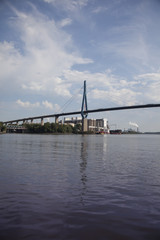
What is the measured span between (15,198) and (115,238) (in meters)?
2.68

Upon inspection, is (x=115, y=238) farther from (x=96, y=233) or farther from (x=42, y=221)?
(x=42, y=221)

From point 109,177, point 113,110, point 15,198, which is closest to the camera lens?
point 15,198

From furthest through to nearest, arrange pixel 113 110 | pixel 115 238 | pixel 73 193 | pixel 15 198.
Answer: pixel 113 110, pixel 73 193, pixel 15 198, pixel 115 238

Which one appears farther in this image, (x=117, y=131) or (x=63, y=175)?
(x=117, y=131)

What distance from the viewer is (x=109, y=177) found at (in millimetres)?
7340

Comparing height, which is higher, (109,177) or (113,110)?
(113,110)

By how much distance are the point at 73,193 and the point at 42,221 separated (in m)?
1.75

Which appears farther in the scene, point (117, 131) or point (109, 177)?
point (117, 131)

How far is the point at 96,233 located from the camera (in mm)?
3322

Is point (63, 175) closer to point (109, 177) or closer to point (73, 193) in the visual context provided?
point (109, 177)


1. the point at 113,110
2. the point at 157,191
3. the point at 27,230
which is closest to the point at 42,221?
the point at 27,230

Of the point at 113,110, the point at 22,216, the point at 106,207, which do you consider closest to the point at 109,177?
the point at 106,207

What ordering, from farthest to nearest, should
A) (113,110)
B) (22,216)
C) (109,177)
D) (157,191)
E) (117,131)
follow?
(117,131) < (113,110) < (109,177) < (157,191) < (22,216)

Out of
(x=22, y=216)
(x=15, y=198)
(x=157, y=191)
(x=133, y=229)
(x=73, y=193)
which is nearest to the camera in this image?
(x=133, y=229)
